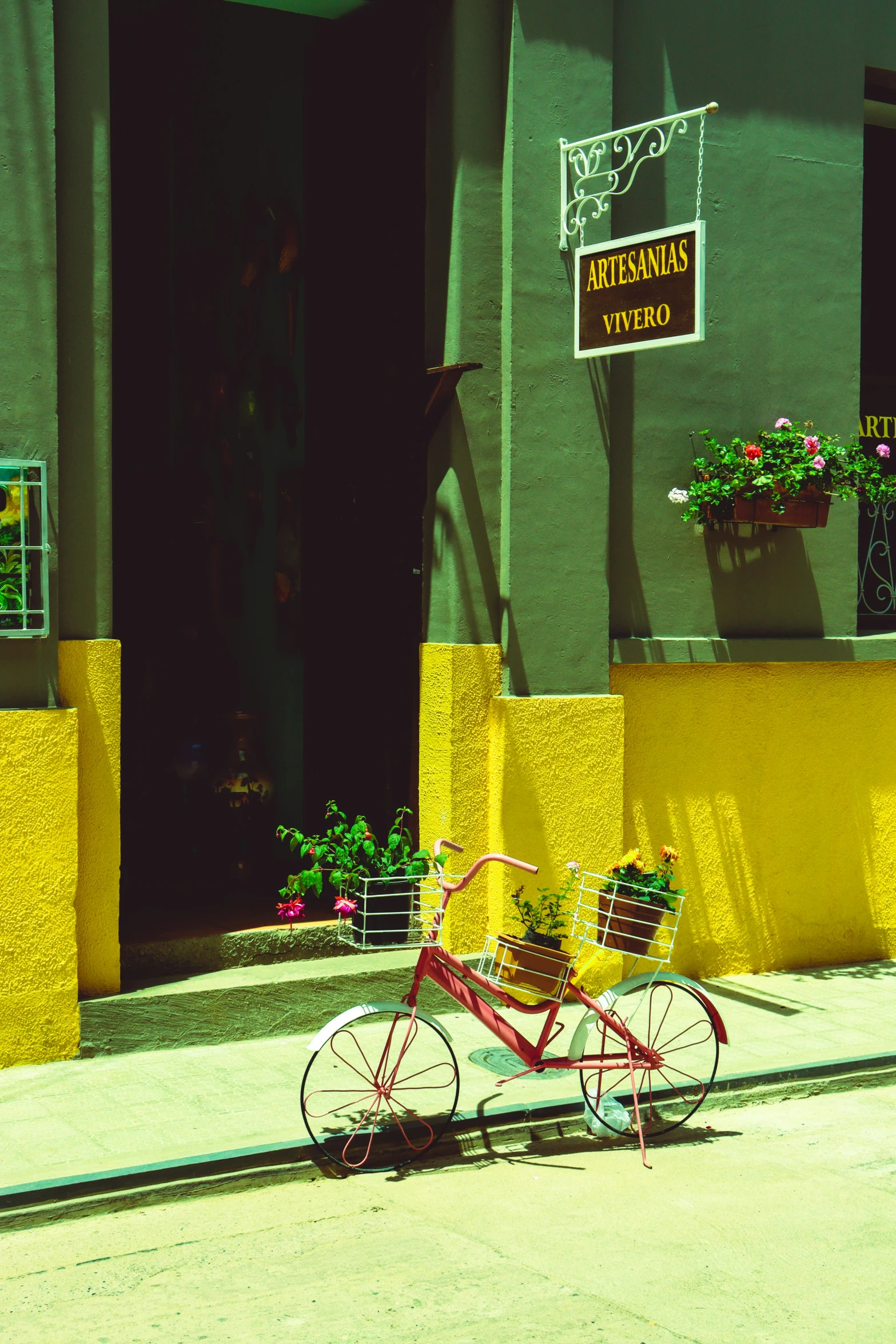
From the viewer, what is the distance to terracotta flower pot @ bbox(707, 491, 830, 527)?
28.6ft

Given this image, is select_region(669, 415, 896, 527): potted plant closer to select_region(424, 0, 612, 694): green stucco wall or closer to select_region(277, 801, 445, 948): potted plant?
select_region(424, 0, 612, 694): green stucco wall

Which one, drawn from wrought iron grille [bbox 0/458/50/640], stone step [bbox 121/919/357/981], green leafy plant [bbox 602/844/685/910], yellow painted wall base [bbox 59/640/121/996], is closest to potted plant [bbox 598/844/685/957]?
green leafy plant [bbox 602/844/685/910]

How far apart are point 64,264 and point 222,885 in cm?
404

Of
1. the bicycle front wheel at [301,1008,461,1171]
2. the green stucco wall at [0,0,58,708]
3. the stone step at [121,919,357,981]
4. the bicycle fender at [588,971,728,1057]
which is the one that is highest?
the green stucco wall at [0,0,58,708]

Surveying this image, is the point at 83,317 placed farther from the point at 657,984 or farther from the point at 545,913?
the point at 657,984

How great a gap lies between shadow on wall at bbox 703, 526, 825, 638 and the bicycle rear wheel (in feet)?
8.49

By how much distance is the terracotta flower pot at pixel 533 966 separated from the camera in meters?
5.93

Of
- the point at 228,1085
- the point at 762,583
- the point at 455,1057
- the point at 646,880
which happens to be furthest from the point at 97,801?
the point at 762,583

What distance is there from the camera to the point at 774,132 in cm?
909

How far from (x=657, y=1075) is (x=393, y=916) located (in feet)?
5.77

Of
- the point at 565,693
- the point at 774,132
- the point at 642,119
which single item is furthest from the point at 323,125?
the point at 565,693

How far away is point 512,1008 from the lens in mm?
6047

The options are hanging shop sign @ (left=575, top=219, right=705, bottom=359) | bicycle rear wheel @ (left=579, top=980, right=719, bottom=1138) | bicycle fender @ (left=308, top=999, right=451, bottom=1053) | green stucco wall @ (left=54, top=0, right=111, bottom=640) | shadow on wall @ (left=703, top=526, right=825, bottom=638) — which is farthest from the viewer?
shadow on wall @ (left=703, top=526, right=825, bottom=638)

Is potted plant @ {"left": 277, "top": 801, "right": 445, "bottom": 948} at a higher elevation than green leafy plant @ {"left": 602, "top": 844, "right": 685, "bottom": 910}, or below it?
higher
